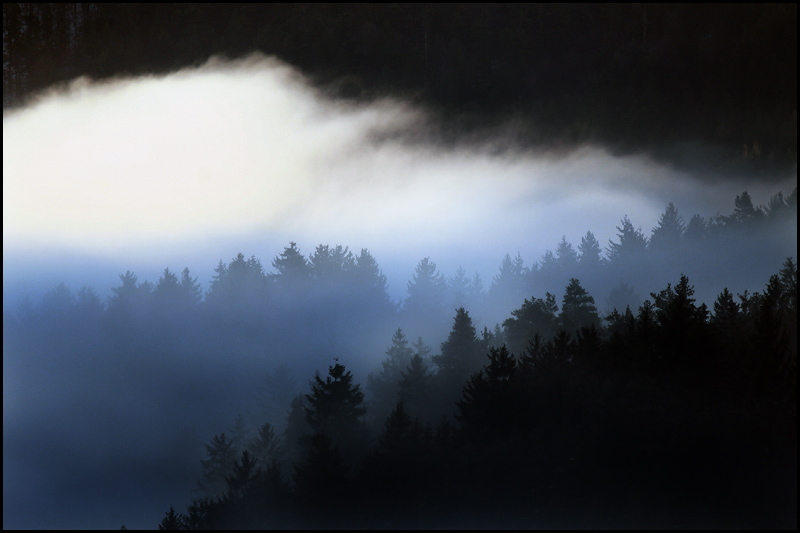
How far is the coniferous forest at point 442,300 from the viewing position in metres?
42.2

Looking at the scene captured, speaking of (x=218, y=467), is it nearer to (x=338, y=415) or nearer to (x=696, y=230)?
(x=338, y=415)

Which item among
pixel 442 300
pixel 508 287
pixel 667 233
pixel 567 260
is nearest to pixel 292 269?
pixel 442 300

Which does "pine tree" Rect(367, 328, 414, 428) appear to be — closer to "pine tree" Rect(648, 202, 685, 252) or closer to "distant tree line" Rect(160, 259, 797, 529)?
"distant tree line" Rect(160, 259, 797, 529)

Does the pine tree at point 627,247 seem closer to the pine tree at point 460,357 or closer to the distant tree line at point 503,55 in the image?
the distant tree line at point 503,55

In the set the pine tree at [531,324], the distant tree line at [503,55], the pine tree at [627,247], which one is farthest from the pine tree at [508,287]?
the pine tree at [531,324]

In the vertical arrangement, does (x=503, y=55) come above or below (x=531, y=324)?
above

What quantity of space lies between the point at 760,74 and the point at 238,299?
376 feet

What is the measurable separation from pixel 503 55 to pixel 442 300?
51.2 m

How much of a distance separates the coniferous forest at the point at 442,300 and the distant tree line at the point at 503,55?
0.76m

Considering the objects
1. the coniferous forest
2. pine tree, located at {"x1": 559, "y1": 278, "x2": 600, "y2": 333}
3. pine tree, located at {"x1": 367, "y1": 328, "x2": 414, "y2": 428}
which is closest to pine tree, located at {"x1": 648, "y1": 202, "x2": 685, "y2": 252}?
the coniferous forest

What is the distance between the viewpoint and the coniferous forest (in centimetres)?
4222

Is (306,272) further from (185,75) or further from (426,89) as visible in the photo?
(185,75)

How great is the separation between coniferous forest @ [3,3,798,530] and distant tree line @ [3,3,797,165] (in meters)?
0.76

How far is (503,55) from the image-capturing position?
456ft
